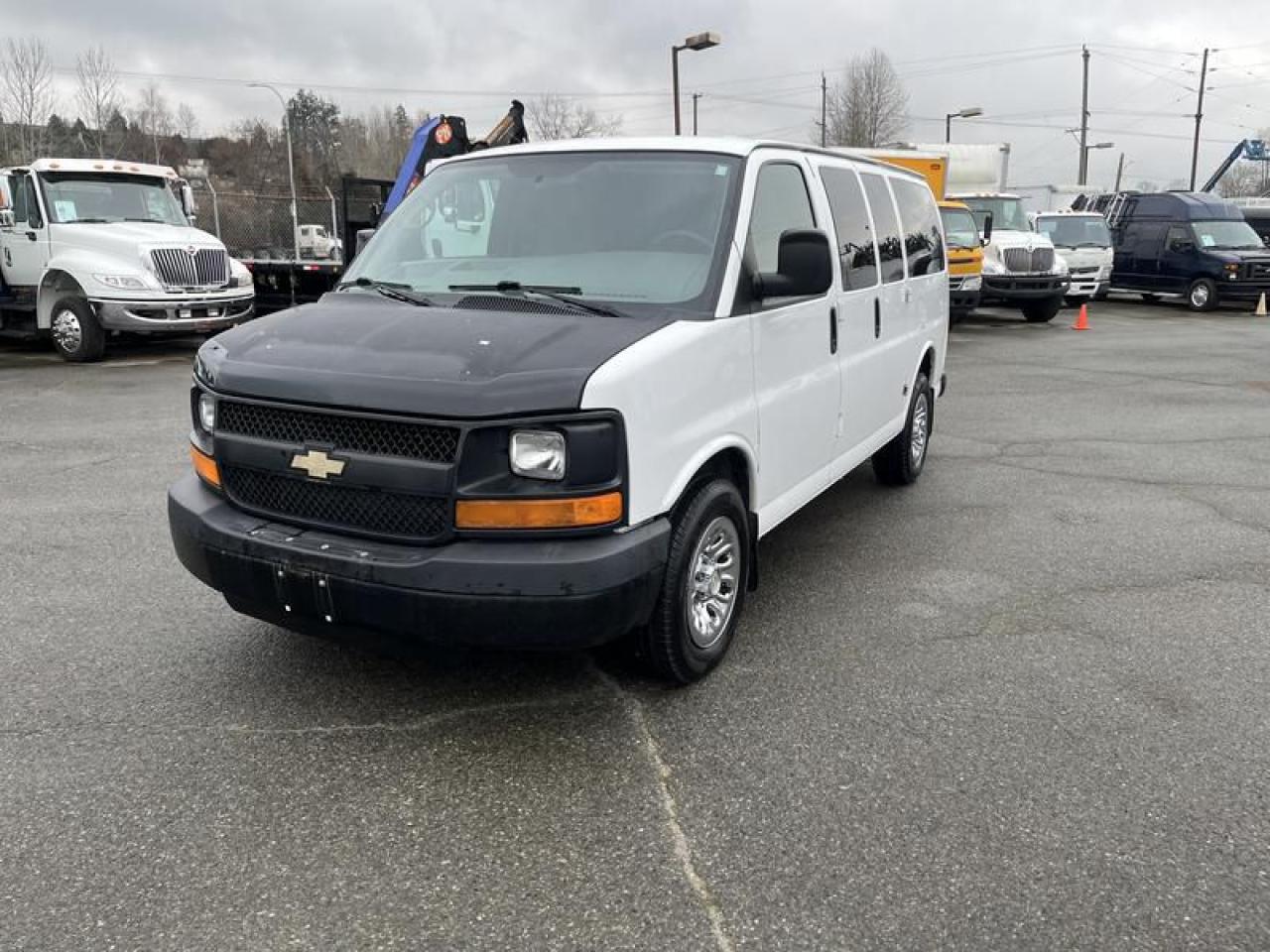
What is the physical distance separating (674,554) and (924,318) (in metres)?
3.81

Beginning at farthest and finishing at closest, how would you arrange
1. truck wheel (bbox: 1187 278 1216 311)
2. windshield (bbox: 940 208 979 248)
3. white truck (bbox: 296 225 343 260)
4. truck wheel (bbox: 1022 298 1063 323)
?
white truck (bbox: 296 225 343 260), truck wheel (bbox: 1187 278 1216 311), truck wheel (bbox: 1022 298 1063 323), windshield (bbox: 940 208 979 248)

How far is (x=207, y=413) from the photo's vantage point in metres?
3.75

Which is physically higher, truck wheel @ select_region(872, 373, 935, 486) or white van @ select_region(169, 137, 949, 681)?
white van @ select_region(169, 137, 949, 681)

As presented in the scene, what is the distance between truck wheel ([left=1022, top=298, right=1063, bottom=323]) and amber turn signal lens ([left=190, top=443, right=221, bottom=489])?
1844 centimetres

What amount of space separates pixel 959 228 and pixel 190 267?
1256 centimetres

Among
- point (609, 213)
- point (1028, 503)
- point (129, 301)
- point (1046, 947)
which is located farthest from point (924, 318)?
point (129, 301)

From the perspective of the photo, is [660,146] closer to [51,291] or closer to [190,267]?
[190,267]

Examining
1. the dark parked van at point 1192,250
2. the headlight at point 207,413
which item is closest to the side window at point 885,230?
the headlight at point 207,413

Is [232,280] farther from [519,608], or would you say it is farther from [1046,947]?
[1046,947]

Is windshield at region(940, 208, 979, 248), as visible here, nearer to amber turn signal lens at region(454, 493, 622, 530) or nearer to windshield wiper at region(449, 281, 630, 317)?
windshield wiper at region(449, 281, 630, 317)

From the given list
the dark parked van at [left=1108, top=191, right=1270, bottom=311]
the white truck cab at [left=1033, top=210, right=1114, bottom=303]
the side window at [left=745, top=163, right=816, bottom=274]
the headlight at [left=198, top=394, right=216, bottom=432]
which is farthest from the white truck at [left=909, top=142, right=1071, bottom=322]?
the headlight at [left=198, top=394, right=216, bottom=432]

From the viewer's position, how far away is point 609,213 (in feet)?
13.7

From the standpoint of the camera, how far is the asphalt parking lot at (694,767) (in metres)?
2.63

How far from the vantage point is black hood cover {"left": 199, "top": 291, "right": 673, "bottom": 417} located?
10.2 feet
